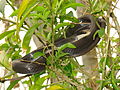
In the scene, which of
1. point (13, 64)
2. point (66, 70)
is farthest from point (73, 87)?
point (13, 64)

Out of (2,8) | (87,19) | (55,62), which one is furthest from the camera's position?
(87,19)

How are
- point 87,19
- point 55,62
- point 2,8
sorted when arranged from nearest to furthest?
point 2,8, point 55,62, point 87,19

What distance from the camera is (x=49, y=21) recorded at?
71 centimetres

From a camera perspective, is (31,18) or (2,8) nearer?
(2,8)

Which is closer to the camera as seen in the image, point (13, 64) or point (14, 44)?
point (13, 64)

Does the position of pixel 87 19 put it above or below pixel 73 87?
above

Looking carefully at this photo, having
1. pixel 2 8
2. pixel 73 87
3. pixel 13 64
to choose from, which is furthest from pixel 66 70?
pixel 2 8

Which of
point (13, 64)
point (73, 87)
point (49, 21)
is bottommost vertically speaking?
point (73, 87)

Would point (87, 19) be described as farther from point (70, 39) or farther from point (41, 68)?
point (41, 68)

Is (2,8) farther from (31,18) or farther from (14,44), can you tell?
(14,44)

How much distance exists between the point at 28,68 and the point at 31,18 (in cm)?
16

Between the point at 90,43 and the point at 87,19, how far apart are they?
9 cm

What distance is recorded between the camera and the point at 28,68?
84cm

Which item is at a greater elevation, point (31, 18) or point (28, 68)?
point (31, 18)
